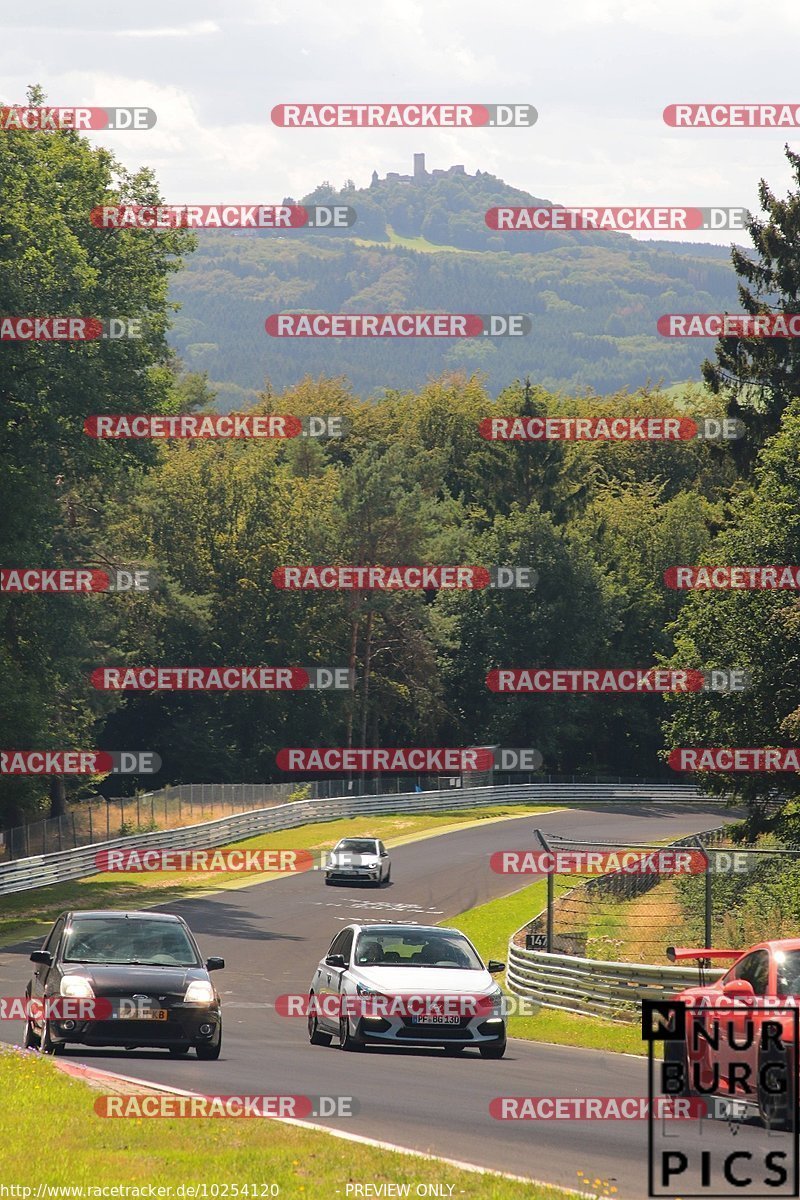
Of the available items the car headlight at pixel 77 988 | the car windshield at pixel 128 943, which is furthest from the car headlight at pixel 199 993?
the car headlight at pixel 77 988

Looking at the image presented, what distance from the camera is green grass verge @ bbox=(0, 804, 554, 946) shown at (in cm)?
4181

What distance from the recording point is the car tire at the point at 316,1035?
1988 cm

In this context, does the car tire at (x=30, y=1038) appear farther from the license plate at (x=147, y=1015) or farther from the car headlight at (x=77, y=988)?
the license plate at (x=147, y=1015)

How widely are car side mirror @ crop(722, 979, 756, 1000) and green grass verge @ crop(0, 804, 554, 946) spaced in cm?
2579

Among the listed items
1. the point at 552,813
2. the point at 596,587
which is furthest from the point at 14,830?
the point at 596,587

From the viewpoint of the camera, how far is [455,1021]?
61.0 feet

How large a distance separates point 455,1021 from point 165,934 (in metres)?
3.37

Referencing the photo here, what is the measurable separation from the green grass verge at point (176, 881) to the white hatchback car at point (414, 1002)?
1938 cm

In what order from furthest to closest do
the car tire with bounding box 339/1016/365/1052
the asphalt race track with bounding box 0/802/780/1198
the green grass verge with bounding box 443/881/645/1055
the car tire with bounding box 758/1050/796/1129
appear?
1. the green grass verge with bounding box 443/881/645/1055
2. the car tire with bounding box 339/1016/365/1052
3. the car tire with bounding box 758/1050/796/1129
4. the asphalt race track with bounding box 0/802/780/1198

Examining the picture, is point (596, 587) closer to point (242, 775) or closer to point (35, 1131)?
point (242, 775)

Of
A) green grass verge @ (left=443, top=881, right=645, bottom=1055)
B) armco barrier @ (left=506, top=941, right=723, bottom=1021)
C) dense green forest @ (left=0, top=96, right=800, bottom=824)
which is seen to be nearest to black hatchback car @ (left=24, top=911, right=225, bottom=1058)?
green grass verge @ (left=443, top=881, right=645, bottom=1055)

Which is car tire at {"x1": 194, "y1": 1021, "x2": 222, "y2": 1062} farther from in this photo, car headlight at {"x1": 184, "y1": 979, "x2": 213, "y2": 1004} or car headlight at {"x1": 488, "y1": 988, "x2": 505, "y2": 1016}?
car headlight at {"x1": 488, "y1": 988, "x2": 505, "y2": 1016}

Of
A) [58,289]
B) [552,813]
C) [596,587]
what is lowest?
[552,813]

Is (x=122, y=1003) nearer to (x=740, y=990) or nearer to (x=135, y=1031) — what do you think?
(x=135, y=1031)
